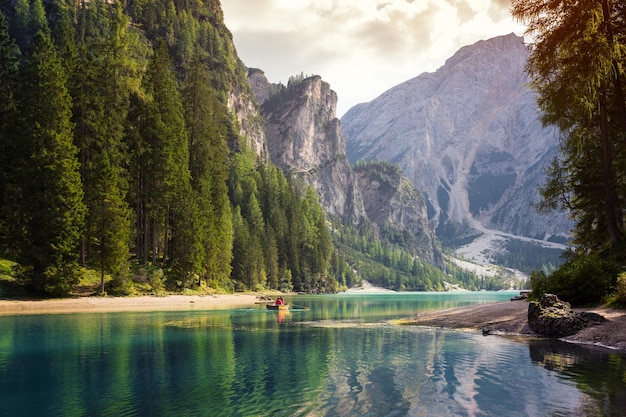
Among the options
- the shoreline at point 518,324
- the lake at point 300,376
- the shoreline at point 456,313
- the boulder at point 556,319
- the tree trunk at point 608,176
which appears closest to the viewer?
the lake at point 300,376

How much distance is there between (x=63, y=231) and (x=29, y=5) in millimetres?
161689

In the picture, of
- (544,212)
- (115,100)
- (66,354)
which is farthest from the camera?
(115,100)

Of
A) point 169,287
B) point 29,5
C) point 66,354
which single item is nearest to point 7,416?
point 66,354

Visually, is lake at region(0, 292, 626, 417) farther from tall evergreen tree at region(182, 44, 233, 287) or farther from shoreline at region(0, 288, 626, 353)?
tall evergreen tree at region(182, 44, 233, 287)

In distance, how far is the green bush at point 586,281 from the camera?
32.4m

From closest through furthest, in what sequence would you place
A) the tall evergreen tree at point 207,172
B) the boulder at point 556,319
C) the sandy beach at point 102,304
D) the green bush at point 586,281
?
the boulder at point 556,319 < the green bush at point 586,281 < the sandy beach at point 102,304 < the tall evergreen tree at point 207,172

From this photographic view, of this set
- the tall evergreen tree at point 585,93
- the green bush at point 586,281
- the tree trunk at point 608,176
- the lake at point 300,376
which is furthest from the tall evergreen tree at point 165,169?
the tree trunk at point 608,176

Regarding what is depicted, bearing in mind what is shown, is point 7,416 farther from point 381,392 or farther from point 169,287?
point 169,287

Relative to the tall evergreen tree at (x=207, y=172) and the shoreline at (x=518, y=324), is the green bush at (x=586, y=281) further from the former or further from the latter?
the tall evergreen tree at (x=207, y=172)

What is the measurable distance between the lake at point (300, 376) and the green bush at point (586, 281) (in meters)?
7.20

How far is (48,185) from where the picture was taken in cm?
5331

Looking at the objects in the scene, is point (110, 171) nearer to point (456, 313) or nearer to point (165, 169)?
point (165, 169)

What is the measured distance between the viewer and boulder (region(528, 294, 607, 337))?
1110 inches

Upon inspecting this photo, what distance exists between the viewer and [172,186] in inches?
2896
